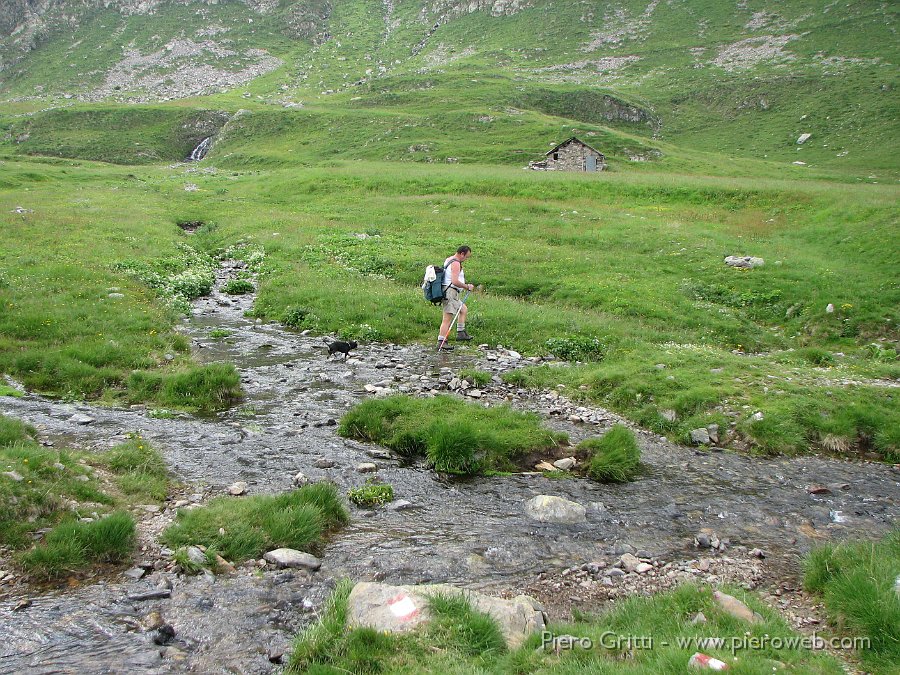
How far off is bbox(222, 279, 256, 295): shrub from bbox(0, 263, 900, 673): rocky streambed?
472 inches

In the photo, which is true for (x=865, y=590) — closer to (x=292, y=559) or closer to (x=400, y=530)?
(x=400, y=530)

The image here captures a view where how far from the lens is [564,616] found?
7.09 metres

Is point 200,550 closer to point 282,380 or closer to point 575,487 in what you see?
point 575,487

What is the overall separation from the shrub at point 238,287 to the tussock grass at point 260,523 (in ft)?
59.7

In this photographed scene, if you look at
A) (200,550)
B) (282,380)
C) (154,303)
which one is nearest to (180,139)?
(154,303)

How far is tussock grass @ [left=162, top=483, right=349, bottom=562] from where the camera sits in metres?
7.96

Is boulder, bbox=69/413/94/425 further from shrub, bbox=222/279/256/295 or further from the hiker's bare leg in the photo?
shrub, bbox=222/279/256/295

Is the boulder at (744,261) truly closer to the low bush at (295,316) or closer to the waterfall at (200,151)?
the low bush at (295,316)

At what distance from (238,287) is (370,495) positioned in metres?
18.7

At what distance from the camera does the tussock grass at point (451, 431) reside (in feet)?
37.1

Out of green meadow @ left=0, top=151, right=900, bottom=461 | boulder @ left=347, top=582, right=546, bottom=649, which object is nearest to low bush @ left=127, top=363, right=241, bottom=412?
green meadow @ left=0, top=151, right=900, bottom=461

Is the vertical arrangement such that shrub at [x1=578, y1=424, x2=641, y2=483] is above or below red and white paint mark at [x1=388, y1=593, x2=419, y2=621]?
below

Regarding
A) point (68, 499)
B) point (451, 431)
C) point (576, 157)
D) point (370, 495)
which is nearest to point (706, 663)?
point (370, 495)

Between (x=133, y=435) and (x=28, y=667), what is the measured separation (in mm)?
6356
